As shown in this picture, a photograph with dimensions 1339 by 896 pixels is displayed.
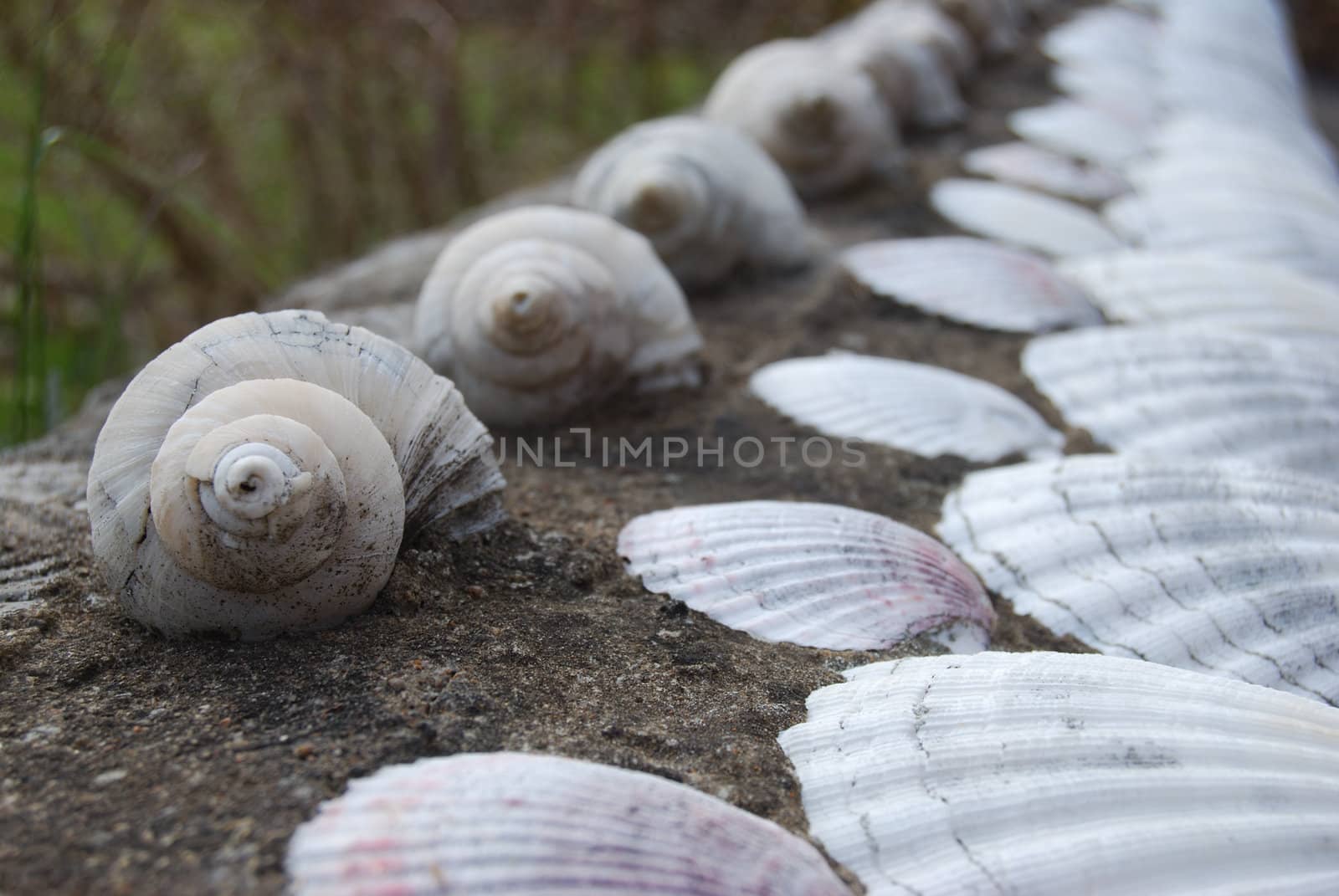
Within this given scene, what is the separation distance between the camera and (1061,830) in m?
0.78

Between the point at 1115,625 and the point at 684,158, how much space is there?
114 cm

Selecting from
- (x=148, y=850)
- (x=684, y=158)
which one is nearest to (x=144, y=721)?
(x=148, y=850)

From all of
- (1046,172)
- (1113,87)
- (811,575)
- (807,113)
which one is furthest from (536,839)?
(1113,87)

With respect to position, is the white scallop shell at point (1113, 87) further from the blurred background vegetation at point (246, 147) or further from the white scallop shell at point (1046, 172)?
the blurred background vegetation at point (246, 147)

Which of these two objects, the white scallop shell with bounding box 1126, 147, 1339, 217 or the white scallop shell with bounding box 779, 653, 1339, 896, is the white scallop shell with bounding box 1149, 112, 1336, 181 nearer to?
the white scallop shell with bounding box 1126, 147, 1339, 217

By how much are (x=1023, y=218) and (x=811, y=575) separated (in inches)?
60.7

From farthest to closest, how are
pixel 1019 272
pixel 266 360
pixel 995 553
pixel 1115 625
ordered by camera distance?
1. pixel 1019 272
2. pixel 995 553
3. pixel 1115 625
4. pixel 266 360

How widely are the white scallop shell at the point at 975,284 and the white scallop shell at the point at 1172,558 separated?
2.11ft

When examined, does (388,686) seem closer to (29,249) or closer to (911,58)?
(29,249)

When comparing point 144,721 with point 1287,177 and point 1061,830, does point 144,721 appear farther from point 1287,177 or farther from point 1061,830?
point 1287,177

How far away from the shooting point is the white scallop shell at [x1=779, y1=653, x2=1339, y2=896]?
76 cm

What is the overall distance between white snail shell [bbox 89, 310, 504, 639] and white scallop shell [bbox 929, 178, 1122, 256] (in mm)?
1640

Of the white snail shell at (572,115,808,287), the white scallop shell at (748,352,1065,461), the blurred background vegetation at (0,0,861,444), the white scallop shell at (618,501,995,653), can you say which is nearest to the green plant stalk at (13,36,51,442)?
the blurred background vegetation at (0,0,861,444)

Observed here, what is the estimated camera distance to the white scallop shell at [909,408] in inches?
60.3
